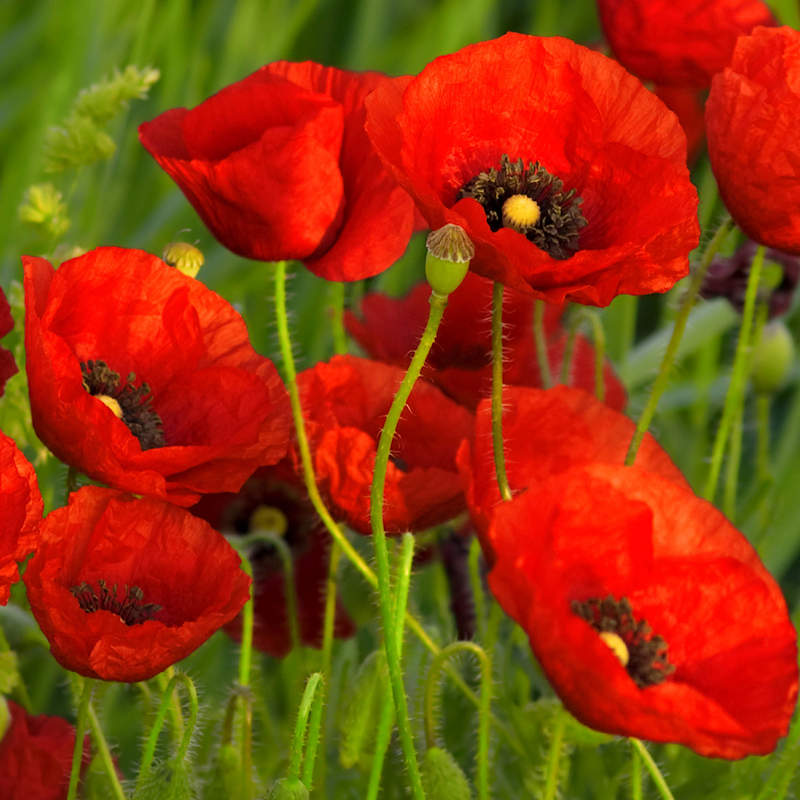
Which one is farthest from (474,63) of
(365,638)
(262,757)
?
(365,638)

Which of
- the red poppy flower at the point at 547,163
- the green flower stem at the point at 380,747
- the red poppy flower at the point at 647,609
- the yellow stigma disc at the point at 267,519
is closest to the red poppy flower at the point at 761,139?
the red poppy flower at the point at 547,163

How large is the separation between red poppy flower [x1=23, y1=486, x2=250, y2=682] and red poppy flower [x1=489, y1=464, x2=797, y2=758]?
0.12m

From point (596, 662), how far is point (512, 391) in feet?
0.68

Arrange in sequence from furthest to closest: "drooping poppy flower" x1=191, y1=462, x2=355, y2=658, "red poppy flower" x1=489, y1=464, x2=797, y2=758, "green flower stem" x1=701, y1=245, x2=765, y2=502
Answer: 1. "drooping poppy flower" x1=191, y1=462, x2=355, y2=658
2. "green flower stem" x1=701, y1=245, x2=765, y2=502
3. "red poppy flower" x1=489, y1=464, x2=797, y2=758

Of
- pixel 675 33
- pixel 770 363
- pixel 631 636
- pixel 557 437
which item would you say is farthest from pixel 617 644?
pixel 770 363

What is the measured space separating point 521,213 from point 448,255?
123 mm

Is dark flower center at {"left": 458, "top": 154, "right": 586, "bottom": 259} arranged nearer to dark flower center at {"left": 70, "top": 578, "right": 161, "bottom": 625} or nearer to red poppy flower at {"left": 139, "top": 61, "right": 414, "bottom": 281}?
red poppy flower at {"left": 139, "top": 61, "right": 414, "bottom": 281}

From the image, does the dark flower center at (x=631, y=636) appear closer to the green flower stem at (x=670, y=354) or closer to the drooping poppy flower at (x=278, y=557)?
the green flower stem at (x=670, y=354)

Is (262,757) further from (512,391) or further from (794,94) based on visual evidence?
(794,94)

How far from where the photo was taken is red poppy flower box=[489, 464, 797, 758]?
46cm

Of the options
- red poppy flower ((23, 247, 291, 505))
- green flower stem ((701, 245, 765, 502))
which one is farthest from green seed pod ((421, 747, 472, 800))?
green flower stem ((701, 245, 765, 502))

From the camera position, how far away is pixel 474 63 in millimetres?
584

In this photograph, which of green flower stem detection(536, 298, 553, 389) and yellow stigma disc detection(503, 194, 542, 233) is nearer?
yellow stigma disc detection(503, 194, 542, 233)

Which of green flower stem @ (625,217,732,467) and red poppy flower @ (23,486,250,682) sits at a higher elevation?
green flower stem @ (625,217,732,467)
